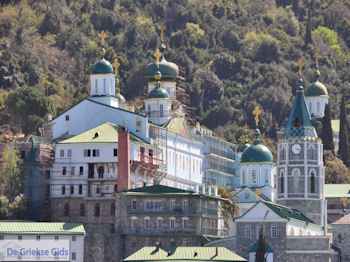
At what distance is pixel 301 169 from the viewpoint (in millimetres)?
167250

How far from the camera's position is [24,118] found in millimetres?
184750

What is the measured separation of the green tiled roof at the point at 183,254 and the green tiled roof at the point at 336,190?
49920 mm

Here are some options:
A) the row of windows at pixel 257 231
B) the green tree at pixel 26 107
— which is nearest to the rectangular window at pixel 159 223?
the row of windows at pixel 257 231

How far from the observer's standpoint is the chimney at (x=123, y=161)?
152 metres

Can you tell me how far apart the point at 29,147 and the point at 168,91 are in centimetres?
2839

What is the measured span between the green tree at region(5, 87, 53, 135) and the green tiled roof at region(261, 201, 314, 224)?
36.3 metres

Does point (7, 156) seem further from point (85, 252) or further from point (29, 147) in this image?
point (85, 252)

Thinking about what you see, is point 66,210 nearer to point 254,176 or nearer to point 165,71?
point 254,176

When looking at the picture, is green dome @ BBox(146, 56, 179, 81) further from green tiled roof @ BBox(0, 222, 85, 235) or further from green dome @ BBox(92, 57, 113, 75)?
green tiled roof @ BBox(0, 222, 85, 235)

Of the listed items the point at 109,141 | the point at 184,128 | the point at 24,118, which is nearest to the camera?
the point at 109,141

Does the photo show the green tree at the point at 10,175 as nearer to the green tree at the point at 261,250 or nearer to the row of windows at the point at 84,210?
the row of windows at the point at 84,210

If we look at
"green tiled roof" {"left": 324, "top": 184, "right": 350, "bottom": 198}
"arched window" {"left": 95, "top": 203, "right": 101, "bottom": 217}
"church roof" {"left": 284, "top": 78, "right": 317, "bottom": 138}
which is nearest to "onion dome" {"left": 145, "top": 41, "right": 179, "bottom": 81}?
"church roof" {"left": 284, "top": 78, "right": 317, "bottom": 138}

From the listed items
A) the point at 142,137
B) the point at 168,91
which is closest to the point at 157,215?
the point at 142,137

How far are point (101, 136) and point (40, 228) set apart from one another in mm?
14949
